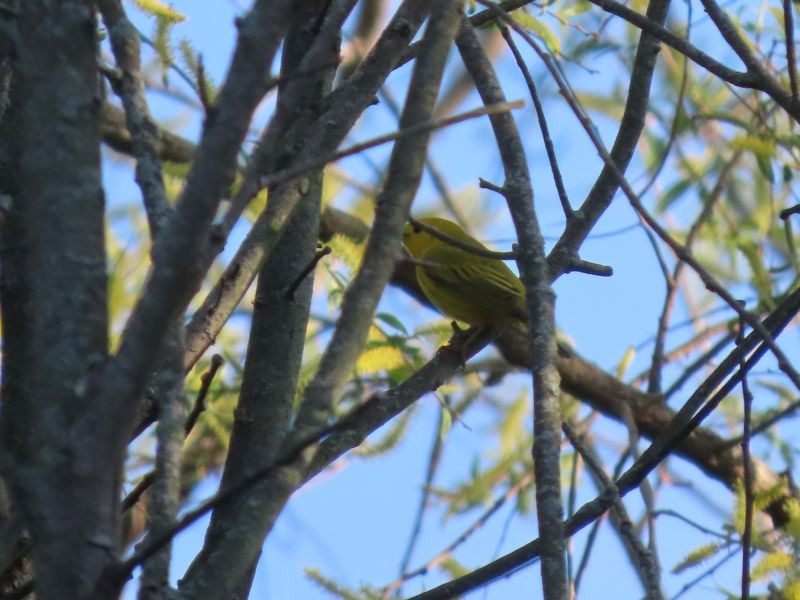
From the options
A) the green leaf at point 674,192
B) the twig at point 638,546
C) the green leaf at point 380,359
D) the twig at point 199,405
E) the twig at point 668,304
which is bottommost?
the twig at point 638,546

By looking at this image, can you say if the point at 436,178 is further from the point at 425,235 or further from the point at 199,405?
the point at 199,405

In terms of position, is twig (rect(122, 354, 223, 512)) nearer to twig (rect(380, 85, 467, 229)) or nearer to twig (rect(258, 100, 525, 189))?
twig (rect(258, 100, 525, 189))

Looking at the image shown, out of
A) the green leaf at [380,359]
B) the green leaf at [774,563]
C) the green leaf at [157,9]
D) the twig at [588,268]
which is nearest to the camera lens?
the twig at [588,268]

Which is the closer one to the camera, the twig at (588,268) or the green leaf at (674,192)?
the twig at (588,268)

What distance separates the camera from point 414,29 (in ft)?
7.64

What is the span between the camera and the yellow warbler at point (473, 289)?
466 cm

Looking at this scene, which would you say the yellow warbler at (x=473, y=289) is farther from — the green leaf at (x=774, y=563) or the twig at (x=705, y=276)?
the twig at (x=705, y=276)

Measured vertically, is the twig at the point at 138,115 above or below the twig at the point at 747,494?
above

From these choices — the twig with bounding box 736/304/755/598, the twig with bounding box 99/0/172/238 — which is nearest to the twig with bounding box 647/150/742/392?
the twig with bounding box 736/304/755/598

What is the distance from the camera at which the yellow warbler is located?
4656 mm

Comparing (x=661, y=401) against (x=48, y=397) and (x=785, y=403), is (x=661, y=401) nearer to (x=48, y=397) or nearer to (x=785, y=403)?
(x=785, y=403)

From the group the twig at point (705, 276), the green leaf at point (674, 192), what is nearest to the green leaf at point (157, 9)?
the twig at point (705, 276)

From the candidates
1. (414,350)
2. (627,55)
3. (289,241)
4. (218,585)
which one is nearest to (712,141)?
(627,55)

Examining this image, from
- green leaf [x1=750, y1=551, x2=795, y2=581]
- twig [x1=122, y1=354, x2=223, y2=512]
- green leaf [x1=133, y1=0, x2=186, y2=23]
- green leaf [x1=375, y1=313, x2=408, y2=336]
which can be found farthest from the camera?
green leaf [x1=375, y1=313, x2=408, y2=336]
